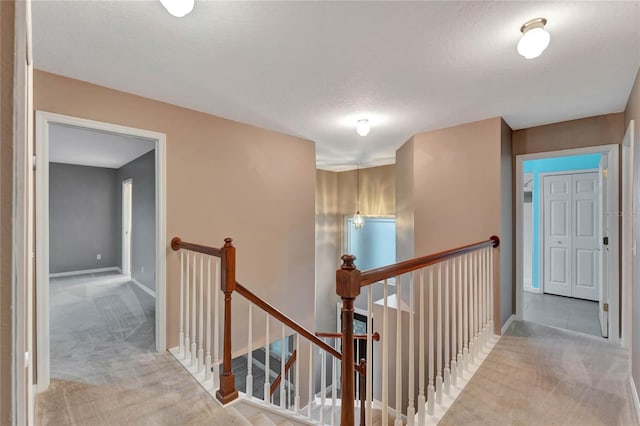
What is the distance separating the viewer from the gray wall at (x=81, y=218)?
5.93 meters

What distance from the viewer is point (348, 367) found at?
1.31 m

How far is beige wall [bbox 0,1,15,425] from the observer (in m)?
0.46

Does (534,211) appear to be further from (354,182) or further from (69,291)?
(69,291)

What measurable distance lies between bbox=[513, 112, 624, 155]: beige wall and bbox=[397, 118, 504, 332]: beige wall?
65 centimetres

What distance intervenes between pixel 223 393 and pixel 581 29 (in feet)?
10.6

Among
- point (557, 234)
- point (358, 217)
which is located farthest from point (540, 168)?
point (358, 217)

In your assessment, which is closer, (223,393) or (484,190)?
(223,393)

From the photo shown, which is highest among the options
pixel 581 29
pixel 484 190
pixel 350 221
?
pixel 581 29

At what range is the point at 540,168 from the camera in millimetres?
4930

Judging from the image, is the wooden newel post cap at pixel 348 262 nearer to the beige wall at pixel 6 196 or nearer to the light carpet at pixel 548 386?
the beige wall at pixel 6 196

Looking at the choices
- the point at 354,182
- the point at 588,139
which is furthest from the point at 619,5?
the point at 354,182

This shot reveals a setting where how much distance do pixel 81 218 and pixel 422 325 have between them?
7283mm

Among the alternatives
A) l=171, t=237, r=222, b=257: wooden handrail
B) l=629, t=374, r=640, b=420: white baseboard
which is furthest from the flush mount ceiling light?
l=171, t=237, r=222, b=257: wooden handrail

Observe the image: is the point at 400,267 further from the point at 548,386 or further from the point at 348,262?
the point at 548,386
